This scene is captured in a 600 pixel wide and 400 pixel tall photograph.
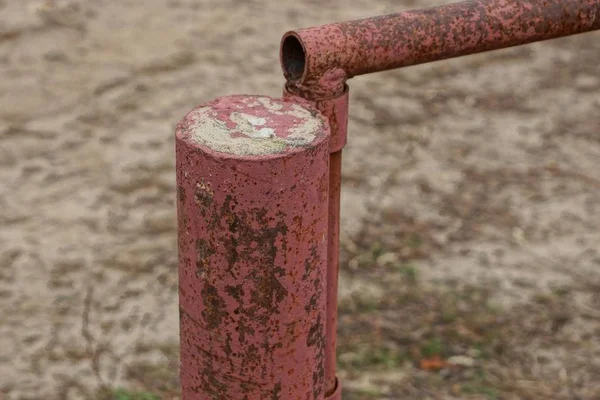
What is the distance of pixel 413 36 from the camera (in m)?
1.86

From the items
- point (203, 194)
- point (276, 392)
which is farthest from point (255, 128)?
point (276, 392)

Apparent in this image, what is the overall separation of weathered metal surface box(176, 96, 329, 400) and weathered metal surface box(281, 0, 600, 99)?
3.3 inches

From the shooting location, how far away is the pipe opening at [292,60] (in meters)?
1.86

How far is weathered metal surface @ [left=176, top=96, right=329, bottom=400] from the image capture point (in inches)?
64.3

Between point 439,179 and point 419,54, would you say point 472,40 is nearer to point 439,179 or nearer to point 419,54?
point 419,54

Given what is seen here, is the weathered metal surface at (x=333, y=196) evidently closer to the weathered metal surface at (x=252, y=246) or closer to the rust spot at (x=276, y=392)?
the weathered metal surface at (x=252, y=246)

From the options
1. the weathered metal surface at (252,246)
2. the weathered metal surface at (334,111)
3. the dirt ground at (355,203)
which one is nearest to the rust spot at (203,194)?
the weathered metal surface at (252,246)

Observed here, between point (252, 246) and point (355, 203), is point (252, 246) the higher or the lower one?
the higher one

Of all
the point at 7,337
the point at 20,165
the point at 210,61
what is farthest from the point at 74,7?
the point at 7,337

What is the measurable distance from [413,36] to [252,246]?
1.67ft

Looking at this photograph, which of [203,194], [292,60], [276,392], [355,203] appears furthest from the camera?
[355,203]

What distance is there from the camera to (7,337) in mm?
3160

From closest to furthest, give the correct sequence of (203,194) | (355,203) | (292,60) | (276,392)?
(203,194)
(276,392)
(292,60)
(355,203)

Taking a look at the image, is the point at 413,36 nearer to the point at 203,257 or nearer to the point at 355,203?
the point at 203,257
